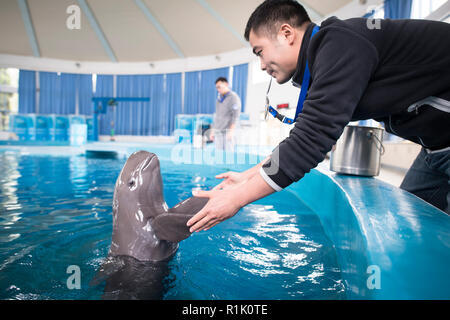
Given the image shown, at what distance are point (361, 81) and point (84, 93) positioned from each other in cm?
1765

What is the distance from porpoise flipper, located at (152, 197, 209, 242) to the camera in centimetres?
116

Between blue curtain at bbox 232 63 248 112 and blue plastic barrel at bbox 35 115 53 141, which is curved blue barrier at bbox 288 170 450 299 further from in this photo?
blue plastic barrel at bbox 35 115 53 141

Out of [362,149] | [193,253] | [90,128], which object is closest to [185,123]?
[90,128]

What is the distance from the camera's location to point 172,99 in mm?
15531

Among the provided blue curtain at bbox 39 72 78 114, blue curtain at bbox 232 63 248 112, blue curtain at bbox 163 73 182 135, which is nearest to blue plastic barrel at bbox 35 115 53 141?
blue curtain at bbox 39 72 78 114

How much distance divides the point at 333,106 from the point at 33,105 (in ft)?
60.0

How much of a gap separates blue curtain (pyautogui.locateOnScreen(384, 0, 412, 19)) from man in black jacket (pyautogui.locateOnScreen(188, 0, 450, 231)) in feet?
19.7

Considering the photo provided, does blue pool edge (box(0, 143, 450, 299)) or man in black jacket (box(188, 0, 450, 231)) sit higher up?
man in black jacket (box(188, 0, 450, 231))

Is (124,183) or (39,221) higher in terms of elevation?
(124,183)

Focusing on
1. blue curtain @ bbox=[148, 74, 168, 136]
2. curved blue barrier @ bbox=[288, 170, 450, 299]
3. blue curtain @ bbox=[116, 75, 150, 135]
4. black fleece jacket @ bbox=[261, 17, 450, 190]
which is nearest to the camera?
curved blue barrier @ bbox=[288, 170, 450, 299]

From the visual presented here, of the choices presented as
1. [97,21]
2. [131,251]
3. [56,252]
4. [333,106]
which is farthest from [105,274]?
[97,21]

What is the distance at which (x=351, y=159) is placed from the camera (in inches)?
99.0

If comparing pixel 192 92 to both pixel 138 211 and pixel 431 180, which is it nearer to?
pixel 431 180

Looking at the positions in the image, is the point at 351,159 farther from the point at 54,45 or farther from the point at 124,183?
the point at 54,45
